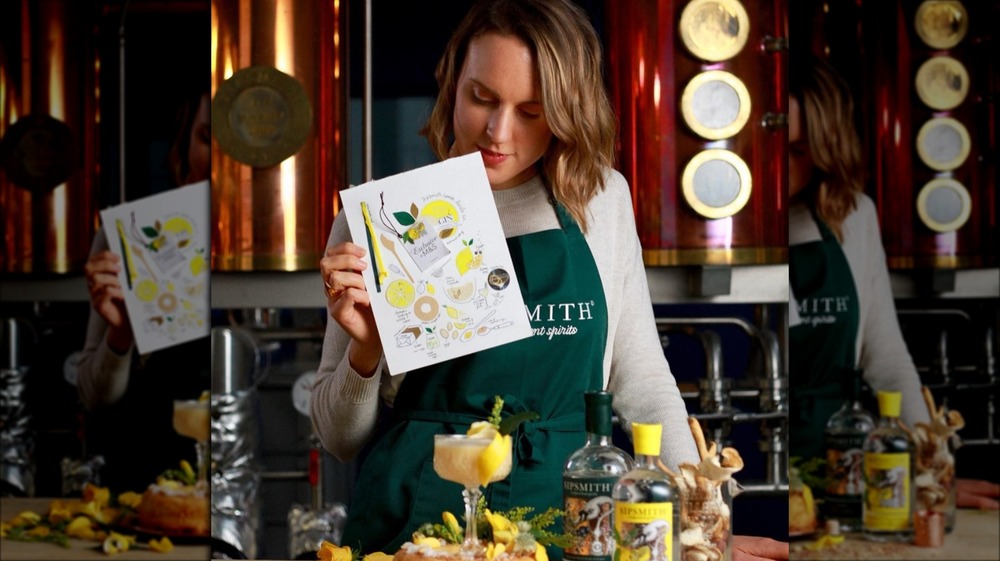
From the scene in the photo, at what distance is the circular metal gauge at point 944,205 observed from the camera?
1.86 metres

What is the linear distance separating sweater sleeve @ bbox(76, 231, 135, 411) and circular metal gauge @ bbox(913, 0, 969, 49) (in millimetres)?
1572

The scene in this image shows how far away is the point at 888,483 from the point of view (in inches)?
69.3

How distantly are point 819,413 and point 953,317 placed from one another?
28 centimetres

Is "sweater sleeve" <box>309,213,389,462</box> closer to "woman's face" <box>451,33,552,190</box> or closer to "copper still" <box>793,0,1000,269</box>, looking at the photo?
"woman's face" <box>451,33,552,190</box>

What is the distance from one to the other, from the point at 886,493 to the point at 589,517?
623 mm

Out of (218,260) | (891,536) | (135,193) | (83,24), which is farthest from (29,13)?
(891,536)

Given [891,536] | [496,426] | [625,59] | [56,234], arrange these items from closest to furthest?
[496,426] < [625,59] < [891,536] < [56,234]

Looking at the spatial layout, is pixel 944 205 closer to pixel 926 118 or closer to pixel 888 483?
pixel 926 118

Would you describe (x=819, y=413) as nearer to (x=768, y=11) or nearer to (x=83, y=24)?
(x=768, y=11)

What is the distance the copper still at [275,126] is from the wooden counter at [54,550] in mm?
796

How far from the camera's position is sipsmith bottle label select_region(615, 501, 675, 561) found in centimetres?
132

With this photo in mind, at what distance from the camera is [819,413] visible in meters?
1.78

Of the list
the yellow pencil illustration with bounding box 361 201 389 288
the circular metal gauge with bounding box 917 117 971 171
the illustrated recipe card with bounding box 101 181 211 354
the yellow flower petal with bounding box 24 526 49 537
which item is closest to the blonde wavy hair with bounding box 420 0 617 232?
the yellow pencil illustration with bounding box 361 201 389 288

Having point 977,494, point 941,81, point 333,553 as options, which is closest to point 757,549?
point 977,494
